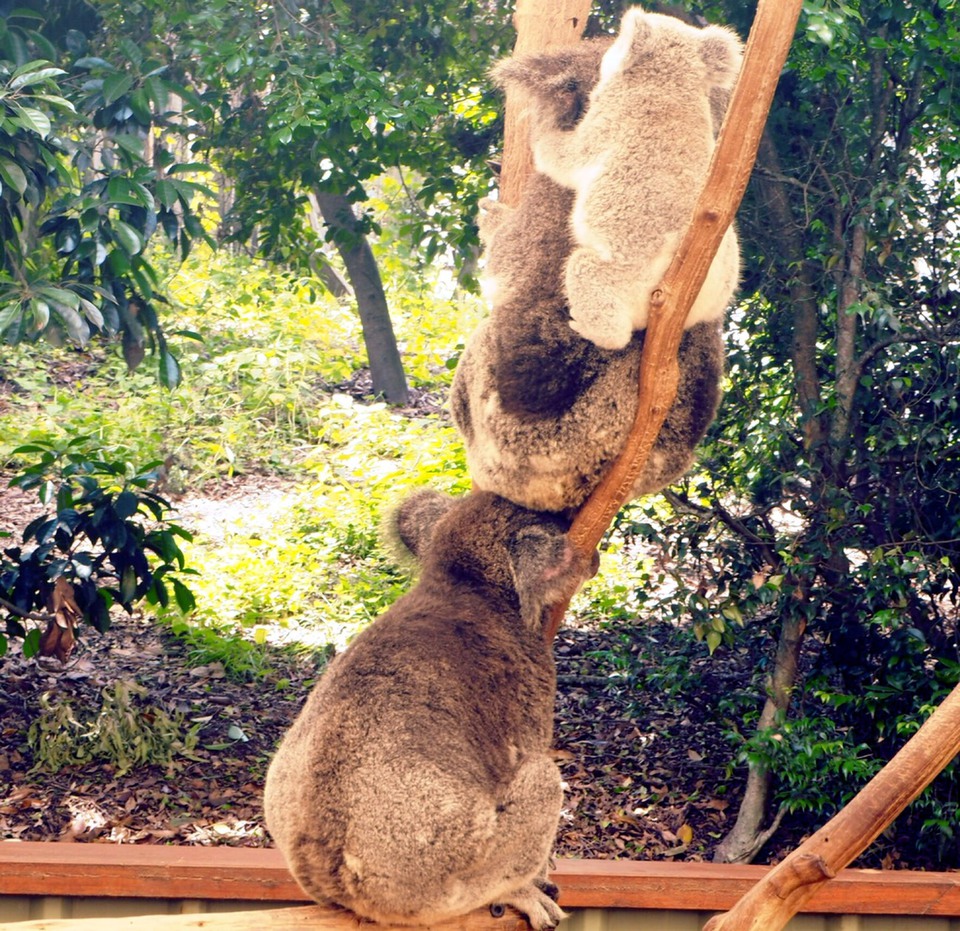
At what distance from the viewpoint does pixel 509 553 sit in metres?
2.34

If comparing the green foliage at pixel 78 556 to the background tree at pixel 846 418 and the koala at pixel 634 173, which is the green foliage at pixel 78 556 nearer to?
the background tree at pixel 846 418

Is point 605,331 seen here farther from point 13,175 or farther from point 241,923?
point 13,175

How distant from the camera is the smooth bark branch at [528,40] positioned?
9.40 feet

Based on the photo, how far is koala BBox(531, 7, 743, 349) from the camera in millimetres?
2266

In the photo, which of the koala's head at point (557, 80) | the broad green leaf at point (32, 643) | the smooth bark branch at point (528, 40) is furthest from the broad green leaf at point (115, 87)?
the koala's head at point (557, 80)

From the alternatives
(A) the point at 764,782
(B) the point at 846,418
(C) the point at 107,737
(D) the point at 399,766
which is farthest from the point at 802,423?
(C) the point at 107,737

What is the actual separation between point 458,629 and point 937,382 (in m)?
2.29

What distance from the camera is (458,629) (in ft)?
7.16

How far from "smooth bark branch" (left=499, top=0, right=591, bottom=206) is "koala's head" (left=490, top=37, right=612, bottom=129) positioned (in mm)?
296

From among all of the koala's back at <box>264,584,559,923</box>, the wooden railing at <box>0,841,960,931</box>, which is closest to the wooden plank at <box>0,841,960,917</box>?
the wooden railing at <box>0,841,960,931</box>

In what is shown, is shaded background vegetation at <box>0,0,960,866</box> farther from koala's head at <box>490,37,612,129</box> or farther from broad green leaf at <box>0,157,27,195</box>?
koala's head at <box>490,37,612,129</box>

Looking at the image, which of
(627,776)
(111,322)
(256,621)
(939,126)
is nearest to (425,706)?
(111,322)

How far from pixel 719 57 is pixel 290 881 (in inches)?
83.3

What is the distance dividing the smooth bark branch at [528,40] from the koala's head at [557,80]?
0.97ft
